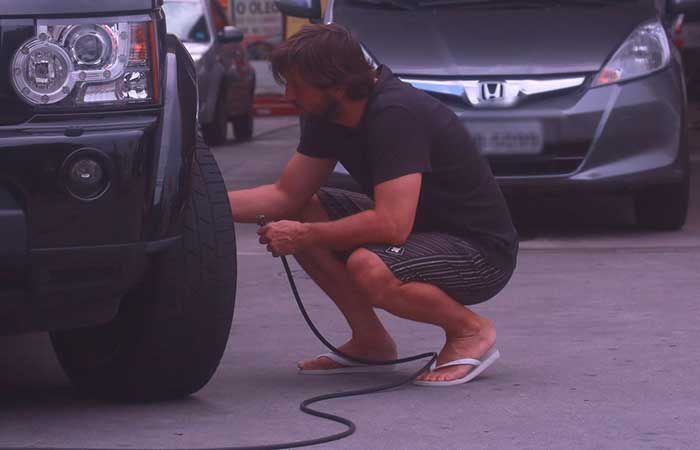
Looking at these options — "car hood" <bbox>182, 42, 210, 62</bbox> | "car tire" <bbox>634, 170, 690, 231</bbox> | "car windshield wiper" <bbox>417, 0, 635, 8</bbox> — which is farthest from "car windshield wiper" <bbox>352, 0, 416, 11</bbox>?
"car hood" <bbox>182, 42, 210, 62</bbox>

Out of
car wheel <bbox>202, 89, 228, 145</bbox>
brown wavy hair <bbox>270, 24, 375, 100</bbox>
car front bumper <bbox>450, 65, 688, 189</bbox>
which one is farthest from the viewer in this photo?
car wheel <bbox>202, 89, 228, 145</bbox>

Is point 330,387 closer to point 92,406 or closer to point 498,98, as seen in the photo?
point 92,406

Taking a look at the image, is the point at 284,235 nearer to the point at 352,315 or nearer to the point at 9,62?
the point at 352,315

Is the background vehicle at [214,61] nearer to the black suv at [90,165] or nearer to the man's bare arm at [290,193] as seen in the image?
the man's bare arm at [290,193]

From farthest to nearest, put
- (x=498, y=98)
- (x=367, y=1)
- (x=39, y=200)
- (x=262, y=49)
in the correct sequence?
1. (x=262, y=49)
2. (x=367, y=1)
3. (x=498, y=98)
4. (x=39, y=200)

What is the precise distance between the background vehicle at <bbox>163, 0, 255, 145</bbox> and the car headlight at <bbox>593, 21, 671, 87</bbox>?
568 cm

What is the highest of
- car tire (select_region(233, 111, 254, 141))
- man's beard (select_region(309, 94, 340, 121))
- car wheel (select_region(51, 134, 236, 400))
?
man's beard (select_region(309, 94, 340, 121))

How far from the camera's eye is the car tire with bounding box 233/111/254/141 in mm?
14115

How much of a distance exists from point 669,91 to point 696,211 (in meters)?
1.20

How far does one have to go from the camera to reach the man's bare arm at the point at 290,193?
4.35 m

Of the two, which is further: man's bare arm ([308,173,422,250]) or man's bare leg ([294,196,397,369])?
man's bare leg ([294,196,397,369])

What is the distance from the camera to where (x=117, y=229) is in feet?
11.3

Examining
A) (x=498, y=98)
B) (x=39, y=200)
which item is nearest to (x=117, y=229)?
(x=39, y=200)

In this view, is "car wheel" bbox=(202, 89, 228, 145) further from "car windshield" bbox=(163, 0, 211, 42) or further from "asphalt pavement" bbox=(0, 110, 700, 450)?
"asphalt pavement" bbox=(0, 110, 700, 450)
